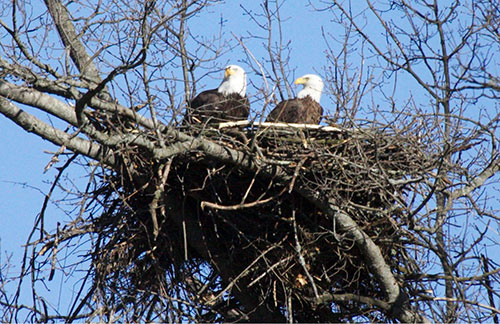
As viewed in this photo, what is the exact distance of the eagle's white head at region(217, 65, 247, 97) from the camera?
7.98 m

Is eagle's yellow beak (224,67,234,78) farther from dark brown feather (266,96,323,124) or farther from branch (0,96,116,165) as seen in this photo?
branch (0,96,116,165)

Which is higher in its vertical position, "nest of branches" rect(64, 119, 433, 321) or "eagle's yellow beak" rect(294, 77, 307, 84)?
"eagle's yellow beak" rect(294, 77, 307, 84)

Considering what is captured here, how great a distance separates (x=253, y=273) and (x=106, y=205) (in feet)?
4.24

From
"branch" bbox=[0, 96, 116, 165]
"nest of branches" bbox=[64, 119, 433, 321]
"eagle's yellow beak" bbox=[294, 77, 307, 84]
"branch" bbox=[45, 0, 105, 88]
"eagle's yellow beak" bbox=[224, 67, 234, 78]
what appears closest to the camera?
"branch" bbox=[0, 96, 116, 165]

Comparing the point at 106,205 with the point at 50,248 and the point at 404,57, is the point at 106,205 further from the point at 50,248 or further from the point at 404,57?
the point at 404,57

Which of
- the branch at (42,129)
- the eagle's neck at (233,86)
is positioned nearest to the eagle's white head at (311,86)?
the eagle's neck at (233,86)

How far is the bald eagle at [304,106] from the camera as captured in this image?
24.1 feet

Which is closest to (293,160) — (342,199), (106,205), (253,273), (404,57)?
(342,199)

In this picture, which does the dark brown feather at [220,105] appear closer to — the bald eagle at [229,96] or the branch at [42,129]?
the bald eagle at [229,96]

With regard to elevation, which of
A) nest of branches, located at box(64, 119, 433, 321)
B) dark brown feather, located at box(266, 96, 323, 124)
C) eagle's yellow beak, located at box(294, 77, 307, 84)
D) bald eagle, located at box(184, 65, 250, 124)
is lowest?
nest of branches, located at box(64, 119, 433, 321)

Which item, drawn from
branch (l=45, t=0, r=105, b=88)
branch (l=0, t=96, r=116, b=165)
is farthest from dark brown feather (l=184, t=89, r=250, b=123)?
branch (l=0, t=96, r=116, b=165)

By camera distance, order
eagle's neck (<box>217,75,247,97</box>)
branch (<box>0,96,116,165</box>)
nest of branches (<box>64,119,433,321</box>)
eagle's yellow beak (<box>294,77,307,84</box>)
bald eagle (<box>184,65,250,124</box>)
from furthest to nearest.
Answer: eagle's yellow beak (<box>294,77,307,84</box>)
eagle's neck (<box>217,75,247,97</box>)
bald eagle (<box>184,65,250,124</box>)
nest of branches (<box>64,119,433,321</box>)
branch (<box>0,96,116,165</box>)

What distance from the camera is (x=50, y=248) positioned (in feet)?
20.8

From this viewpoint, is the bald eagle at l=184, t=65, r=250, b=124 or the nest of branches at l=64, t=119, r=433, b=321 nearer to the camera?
the nest of branches at l=64, t=119, r=433, b=321
